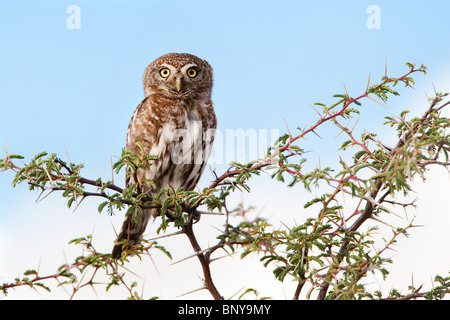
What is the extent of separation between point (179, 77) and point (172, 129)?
0.91 meters

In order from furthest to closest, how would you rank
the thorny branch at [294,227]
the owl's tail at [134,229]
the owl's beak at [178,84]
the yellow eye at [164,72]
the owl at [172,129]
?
1. the yellow eye at [164,72]
2. the owl's beak at [178,84]
3. the owl at [172,129]
4. the owl's tail at [134,229]
5. the thorny branch at [294,227]

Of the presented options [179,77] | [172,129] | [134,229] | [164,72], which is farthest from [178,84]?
[134,229]

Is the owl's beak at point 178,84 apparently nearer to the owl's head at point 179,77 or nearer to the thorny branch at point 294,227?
the owl's head at point 179,77

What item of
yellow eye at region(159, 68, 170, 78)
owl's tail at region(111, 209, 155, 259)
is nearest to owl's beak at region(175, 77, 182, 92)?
yellow eye at region(159, 68, 170, 78)

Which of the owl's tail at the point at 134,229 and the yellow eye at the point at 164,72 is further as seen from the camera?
the yellow eye at the point at 164,72

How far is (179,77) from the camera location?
250 inches

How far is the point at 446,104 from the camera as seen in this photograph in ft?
12.1

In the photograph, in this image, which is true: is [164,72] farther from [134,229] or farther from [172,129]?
[134,229]

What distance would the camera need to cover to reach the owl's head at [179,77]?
6.35m

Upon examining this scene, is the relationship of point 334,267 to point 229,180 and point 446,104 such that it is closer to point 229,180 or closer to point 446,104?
point 229,180

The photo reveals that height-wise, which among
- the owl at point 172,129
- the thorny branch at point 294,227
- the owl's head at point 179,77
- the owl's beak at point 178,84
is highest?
the owl's head at point 179,77

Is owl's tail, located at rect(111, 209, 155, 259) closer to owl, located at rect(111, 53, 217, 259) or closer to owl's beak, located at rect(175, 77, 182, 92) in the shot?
owl, located at rect(111, 53, 217, 259)

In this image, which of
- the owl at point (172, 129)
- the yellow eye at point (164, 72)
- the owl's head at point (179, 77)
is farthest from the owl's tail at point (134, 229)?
the yellow eye at point (164, 72)

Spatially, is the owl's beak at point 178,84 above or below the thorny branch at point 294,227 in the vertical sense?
above
